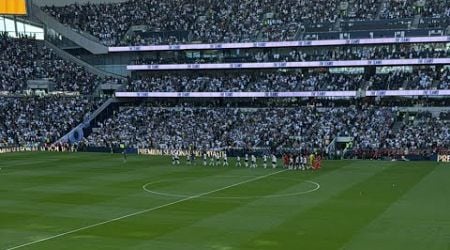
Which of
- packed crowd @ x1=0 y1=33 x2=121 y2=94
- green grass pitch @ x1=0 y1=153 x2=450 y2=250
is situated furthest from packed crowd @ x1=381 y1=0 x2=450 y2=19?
packed crowd @ x1=0 y1=33 x2=121 y2=94

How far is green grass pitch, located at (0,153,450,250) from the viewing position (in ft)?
74.9

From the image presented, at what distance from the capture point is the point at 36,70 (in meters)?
82.3

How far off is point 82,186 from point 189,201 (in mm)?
9234

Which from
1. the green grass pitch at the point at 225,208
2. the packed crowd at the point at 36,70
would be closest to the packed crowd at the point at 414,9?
the green grass pitch at the point at 225,208

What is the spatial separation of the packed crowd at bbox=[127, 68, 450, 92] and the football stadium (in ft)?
0.79

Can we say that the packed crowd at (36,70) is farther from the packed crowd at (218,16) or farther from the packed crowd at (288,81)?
the packed crowd at (288,81)

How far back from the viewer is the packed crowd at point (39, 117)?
6981 centimetres

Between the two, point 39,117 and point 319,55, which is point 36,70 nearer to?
point 39,117

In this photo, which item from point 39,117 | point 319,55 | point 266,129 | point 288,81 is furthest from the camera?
point 39,117

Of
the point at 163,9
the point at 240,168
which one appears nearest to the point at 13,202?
the point at 240,168

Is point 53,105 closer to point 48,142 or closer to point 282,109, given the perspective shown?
point 48,142

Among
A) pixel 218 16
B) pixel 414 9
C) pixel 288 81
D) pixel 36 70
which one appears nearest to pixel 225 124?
pixel 288 81

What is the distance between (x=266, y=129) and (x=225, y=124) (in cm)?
546

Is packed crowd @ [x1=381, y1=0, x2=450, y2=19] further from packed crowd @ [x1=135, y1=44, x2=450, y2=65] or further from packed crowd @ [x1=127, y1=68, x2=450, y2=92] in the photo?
packed crowd @ [x1=127, y1=68, x2=450, y2=92]
